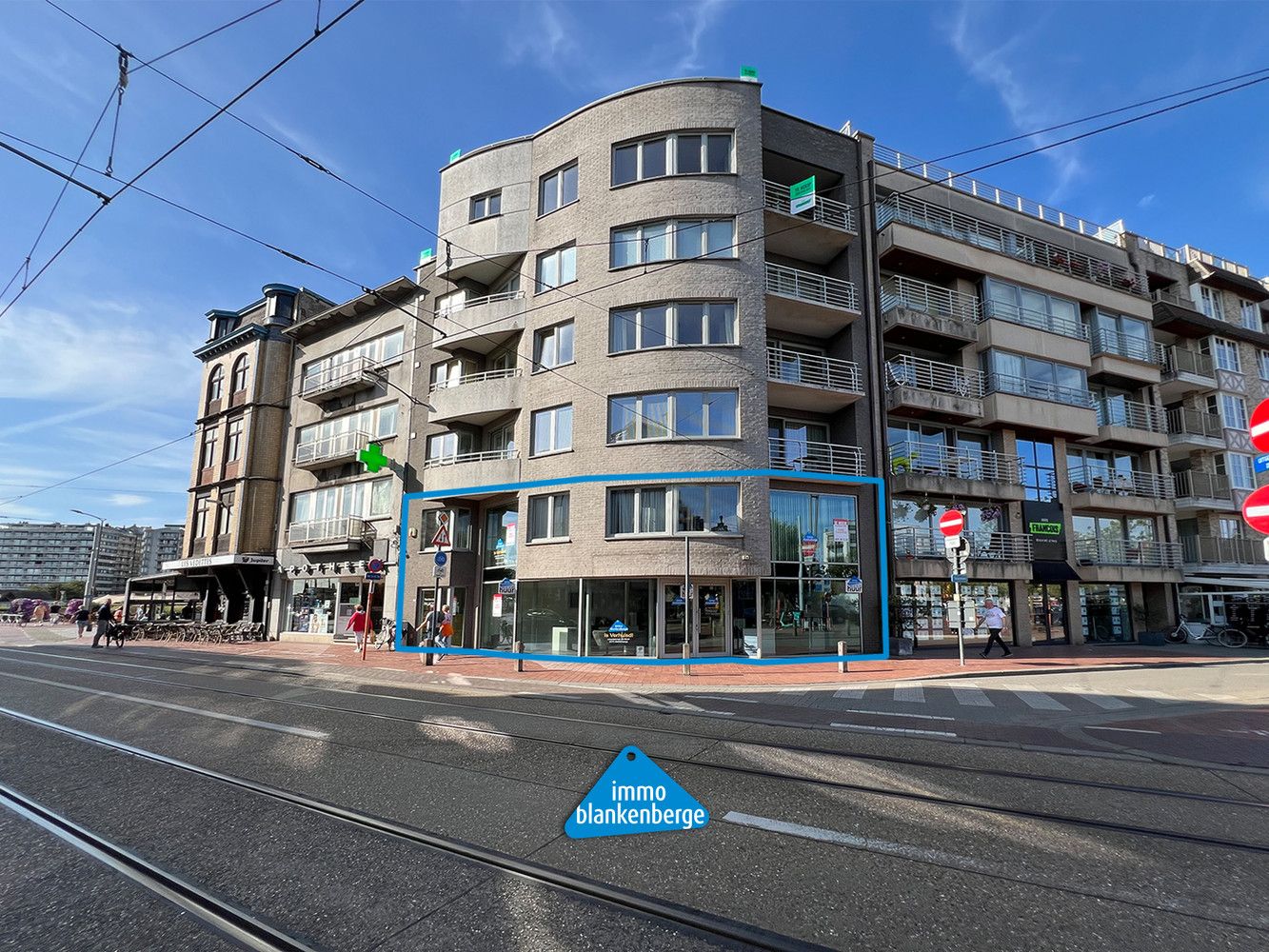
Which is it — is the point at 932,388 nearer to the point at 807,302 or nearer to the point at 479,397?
the point at 807,302

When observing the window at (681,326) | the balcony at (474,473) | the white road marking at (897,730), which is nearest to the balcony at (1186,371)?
the window at (681,326)

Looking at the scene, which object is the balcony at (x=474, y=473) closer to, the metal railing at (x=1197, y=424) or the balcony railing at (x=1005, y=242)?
the balcony railing at (x=1005, y=242)

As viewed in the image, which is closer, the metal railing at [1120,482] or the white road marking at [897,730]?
the white road marking at [897,730]

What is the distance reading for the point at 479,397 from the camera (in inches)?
888

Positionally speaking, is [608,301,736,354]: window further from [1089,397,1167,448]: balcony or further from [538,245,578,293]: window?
[1089,397,1167,448]: balcony

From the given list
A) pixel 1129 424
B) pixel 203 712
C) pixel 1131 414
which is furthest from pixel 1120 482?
pixel 203 712

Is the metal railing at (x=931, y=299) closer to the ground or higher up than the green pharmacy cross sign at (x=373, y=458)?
higher up

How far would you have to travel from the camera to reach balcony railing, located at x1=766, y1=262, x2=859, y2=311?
68.6ft

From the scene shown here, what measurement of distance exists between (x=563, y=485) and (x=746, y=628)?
700cm

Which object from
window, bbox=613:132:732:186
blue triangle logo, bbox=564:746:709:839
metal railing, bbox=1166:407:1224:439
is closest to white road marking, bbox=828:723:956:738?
blue triangle logo, bbox=564:746:709:839

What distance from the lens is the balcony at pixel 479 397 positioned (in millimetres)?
22141

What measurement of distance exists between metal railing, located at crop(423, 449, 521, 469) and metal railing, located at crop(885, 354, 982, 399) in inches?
545

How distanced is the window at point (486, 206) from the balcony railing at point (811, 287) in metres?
10.2

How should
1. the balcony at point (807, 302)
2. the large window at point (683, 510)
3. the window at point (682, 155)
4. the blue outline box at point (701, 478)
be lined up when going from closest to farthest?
the blue outline box at point (701, 478)
the large window at point (683, 510)
the window at point (682, 155)
the balcony at point (807, 302)
